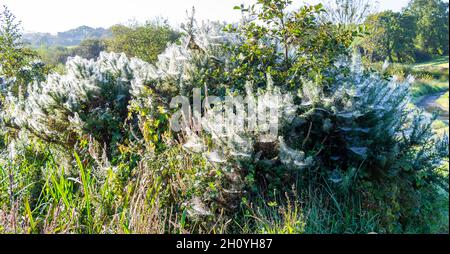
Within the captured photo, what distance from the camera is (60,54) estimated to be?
1166 cm

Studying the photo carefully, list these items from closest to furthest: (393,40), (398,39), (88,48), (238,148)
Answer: (238,148)
(393,40)
(398,39)
(88,48)

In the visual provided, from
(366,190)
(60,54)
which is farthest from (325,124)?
(60,54)

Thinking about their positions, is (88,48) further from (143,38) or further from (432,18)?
(432,18)

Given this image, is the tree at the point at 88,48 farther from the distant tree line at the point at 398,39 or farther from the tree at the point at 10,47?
the distant tree line at the point at 398,39

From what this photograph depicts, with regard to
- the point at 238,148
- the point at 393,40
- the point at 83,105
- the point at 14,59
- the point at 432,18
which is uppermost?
the point at 432,18

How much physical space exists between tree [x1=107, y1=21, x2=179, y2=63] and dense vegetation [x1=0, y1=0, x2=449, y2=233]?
312 inches

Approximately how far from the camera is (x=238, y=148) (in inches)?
109

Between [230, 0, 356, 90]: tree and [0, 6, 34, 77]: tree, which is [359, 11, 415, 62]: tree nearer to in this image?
[230, 0, 356, 90]: tree

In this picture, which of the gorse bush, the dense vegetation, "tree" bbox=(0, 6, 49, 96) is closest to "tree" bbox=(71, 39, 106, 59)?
"tree" bbox=(0, 6, 49, 96)

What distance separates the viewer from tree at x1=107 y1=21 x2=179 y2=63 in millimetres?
12602

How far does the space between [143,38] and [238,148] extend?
1167 cm

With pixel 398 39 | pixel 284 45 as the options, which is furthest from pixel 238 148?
pixel 398 39
